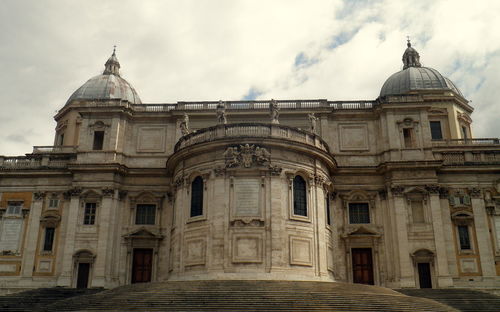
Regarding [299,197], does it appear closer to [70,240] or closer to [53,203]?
[70,240]

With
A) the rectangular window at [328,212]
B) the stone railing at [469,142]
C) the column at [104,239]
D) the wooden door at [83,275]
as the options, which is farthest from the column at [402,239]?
the wooden door at [83,275]

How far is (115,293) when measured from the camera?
21594mm

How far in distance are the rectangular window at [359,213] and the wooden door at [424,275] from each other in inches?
177

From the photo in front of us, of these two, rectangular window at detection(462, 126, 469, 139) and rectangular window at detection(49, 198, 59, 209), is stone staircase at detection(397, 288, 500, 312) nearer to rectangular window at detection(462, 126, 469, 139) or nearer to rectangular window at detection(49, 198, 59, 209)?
rectangular window at detection(462, 126, 469, 139)

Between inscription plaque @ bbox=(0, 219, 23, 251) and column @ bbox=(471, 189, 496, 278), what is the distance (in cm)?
3175

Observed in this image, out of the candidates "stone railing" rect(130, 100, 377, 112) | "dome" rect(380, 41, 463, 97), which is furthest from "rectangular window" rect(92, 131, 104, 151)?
"dome" rect(380, 41, 463, 97)

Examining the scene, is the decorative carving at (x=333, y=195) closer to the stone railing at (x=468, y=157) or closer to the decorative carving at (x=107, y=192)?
the stone railing at (x=468, y=157)

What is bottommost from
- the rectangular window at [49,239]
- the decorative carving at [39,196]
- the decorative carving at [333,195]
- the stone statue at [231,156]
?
the rectangular window at [49,239]

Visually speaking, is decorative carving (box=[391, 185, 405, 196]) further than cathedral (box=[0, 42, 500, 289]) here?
Yes

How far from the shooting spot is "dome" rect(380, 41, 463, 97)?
42344 mm

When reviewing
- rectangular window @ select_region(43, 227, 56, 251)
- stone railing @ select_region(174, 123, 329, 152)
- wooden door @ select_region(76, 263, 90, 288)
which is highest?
stone railing @ select_region(174, 123, 329, 152)

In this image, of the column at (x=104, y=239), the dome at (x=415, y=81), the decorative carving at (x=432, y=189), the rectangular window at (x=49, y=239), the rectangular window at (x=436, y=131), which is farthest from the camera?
the dome at (x=415, y=81)

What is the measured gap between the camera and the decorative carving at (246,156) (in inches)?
1055

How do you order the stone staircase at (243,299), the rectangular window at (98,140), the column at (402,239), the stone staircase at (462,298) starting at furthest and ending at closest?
the rectangular window at (98,140) → the column at (402,239) → the stone staircase at (462,298) → the stone staircase at (243,299)
